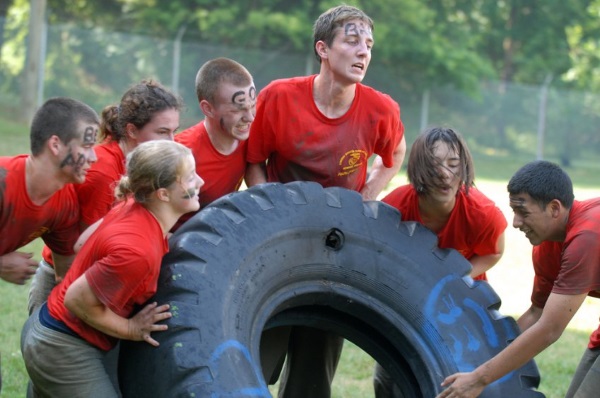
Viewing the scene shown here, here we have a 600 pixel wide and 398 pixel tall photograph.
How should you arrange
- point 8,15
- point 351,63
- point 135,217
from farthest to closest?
point 8,15, point 351,63, point 135,217

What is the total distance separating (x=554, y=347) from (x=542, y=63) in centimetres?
2493

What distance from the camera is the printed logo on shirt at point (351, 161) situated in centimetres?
450

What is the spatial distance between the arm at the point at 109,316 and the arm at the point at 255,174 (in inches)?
44.2

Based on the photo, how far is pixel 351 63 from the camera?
4.51 m

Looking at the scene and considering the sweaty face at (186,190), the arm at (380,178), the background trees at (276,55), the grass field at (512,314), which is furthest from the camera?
the background trees at (276,55)

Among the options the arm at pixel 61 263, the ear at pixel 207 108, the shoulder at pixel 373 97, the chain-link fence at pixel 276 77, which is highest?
the chain-link fence at pixel 276 77

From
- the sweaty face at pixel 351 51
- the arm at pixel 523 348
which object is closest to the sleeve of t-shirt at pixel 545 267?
the arm at pixel 523 348

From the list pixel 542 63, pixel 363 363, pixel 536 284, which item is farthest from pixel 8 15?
pixel 536 284

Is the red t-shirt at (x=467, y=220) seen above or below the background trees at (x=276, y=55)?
below

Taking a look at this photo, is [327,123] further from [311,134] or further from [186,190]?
[186,190]

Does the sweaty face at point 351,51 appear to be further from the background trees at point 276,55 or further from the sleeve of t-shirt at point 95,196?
the background trees at point 276,55

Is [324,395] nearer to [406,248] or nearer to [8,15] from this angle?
[406,248]

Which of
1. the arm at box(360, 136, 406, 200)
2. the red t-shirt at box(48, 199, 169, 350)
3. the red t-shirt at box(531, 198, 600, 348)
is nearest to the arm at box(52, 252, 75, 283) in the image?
the red t-shirt at box(48, 199, 169, 350)

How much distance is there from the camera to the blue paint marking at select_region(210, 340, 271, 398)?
11.3 feet
